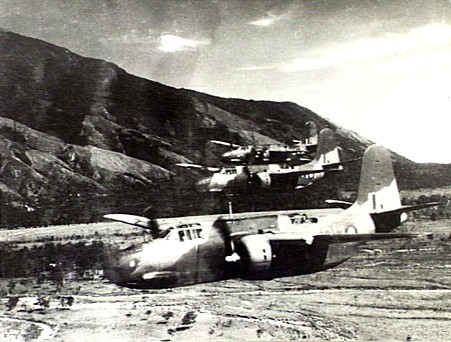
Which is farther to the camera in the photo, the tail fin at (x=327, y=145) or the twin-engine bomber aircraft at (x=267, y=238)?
the tail fin at (x=327, y=145)

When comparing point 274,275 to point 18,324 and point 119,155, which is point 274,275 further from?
point 18,324

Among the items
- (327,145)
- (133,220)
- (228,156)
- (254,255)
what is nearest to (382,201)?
(327,145)

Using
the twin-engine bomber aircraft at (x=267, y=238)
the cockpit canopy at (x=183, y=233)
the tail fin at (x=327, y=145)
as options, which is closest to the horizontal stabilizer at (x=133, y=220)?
the twin-engine bomber aircraft at (x=267, y=238)

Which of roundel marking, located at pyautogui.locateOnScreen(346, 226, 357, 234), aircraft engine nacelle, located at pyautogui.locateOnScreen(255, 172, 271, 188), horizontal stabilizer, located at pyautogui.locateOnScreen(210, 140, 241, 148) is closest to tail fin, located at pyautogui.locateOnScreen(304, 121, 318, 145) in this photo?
aircraft engine nacelle, located at pyautogui.locateOnScreen(255, 172, 271, 188)

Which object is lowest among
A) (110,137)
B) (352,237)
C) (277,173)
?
(352,237)

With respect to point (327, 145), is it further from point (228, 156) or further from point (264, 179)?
point (228, 156)

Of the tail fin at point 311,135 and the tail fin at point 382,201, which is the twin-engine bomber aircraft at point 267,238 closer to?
the tail fin at point 382,201

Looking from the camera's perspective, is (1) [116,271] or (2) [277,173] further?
(2) [277,173]

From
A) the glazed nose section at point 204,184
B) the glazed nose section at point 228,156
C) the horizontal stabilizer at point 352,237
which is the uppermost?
the glazed nose section at point 228,156
